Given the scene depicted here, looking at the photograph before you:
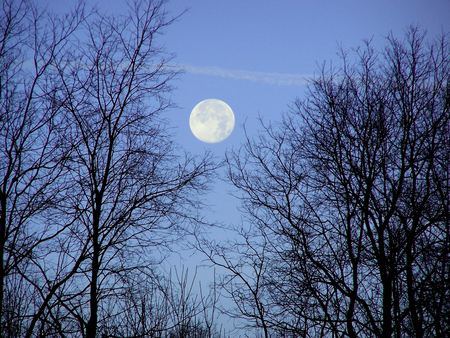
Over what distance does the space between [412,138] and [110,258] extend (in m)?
5.56

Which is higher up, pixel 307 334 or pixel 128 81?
pixel 128 81

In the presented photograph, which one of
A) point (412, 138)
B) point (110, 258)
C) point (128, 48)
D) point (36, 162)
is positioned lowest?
point (110, 258)

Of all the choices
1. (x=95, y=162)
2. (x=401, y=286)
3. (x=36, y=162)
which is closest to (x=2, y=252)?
(x=36, y=162)

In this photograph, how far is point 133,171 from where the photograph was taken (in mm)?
6367

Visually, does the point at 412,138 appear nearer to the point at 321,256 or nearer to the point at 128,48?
the point at 321,256

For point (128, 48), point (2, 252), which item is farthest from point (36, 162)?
point (128, 48)

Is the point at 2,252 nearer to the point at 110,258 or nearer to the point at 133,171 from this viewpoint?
the point at 110,258

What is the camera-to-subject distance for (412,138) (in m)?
6.95

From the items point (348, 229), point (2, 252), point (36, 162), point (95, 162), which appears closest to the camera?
point (2, 252)

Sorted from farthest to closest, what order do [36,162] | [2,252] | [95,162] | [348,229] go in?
1. [348,229]
2. [95,162]
3. [36,162]
4. [2,252]

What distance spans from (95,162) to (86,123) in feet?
2.19

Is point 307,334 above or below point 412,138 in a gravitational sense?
below

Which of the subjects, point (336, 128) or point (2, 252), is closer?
point (2, 252)

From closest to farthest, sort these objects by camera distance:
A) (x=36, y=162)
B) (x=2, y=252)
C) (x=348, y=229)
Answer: (x=2, y=252) → (x=36, y=162) → (x=348, y=229)
